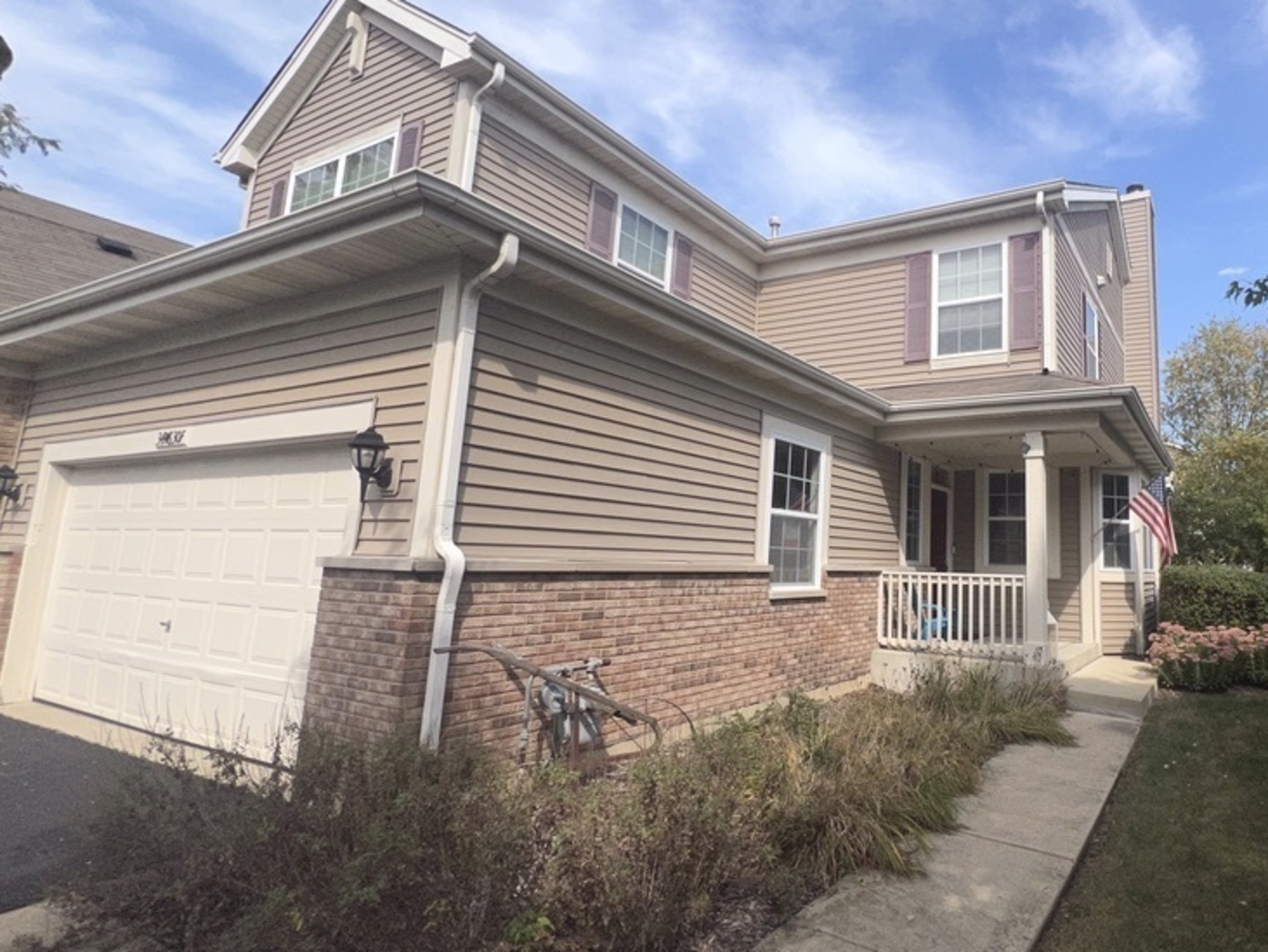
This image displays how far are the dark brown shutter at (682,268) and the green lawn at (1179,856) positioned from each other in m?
7.60

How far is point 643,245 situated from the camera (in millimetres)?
10438

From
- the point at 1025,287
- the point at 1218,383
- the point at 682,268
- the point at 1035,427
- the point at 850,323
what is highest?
the point at 1218,383

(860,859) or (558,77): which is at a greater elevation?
(558,77)

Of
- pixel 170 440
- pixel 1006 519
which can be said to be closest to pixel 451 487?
pixel 170 440

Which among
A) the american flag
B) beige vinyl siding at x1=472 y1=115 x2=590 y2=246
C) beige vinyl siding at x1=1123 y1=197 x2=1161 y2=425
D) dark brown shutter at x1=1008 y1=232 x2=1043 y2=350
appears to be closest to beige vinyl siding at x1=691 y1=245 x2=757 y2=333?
beige vinyl siding at x1=472 y1=115 x2=590 y2=246

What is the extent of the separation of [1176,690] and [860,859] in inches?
300

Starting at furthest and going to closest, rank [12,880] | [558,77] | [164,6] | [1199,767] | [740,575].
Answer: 1. [558,77]
2. [740,575]
3. [164,6]
4. [1199,767]
5. [12,880]

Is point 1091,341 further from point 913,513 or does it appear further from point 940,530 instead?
point 913,513

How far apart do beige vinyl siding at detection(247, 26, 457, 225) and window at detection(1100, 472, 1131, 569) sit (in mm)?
10337

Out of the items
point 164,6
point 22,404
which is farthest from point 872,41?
point 22,404

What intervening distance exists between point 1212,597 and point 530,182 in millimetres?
10657

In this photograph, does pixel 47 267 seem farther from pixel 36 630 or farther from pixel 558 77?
pixel 558 77

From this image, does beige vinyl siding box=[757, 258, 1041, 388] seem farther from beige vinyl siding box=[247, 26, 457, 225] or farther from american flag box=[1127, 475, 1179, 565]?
beige vinyl siding box=[247, 26, 457, 225]

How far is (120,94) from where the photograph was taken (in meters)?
8.57
